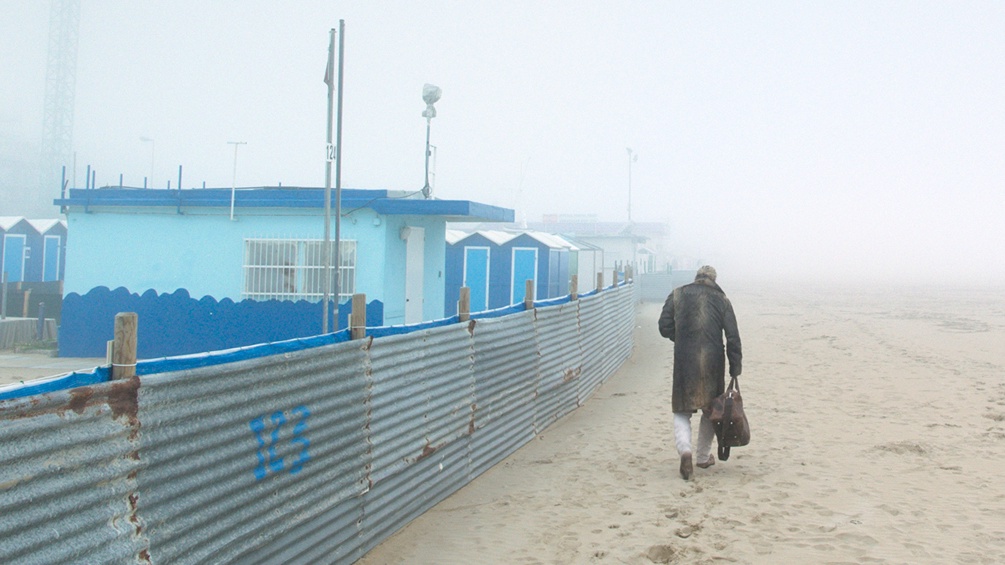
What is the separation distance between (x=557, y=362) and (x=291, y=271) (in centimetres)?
A: 767

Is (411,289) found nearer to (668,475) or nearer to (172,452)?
(668,475)

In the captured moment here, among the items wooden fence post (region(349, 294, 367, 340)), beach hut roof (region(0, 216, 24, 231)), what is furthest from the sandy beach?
beach hut roof (region(0, 216, 24, 231))

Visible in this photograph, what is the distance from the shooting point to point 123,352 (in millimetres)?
3611

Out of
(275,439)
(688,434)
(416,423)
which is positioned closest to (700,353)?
(688,434)

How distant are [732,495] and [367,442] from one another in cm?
306

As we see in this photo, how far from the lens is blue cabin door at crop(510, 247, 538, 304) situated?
95.7 ft

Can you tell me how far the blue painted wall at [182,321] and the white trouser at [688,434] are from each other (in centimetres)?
916

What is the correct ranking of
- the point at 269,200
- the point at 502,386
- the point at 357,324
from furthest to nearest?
the point at 269,200 → the point at 502,386 → the point at 357,324

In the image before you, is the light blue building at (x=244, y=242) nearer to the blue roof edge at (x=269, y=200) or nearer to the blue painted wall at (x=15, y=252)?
the blue roof edge at (x=269, y=200)

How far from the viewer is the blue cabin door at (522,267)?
95.7 feet

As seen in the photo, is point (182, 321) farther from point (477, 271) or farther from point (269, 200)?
point (477, 271)

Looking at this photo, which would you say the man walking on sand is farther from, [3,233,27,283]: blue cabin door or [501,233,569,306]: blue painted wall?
[3,233,27,283]: blue cabin door

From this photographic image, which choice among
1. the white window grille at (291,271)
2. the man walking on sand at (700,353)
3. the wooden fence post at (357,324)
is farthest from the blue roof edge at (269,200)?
the wooden fence post at (357,324)

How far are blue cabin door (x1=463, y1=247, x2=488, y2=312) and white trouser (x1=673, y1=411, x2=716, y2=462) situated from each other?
20.7 metres
